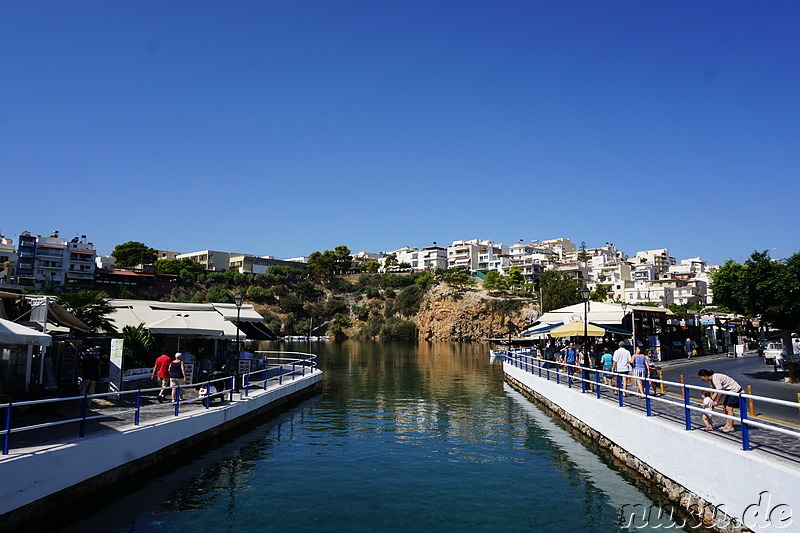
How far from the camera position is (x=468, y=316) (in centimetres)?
11200

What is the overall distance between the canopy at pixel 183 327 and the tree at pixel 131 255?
131 meters

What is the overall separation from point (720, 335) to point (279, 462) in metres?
50.3

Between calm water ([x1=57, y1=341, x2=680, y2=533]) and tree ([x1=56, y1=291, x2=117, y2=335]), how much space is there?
300 inches

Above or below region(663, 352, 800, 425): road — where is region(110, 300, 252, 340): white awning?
above

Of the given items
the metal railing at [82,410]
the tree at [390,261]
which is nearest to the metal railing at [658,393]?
the metal railing at [82,410]

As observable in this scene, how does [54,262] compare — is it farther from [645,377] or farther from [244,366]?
[645,377]

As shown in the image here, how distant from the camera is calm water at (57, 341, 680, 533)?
984cm

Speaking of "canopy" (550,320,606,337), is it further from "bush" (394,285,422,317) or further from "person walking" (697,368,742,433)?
"bush" (394,285,422,317)

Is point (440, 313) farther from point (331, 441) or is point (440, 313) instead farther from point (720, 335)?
point (331, 441)

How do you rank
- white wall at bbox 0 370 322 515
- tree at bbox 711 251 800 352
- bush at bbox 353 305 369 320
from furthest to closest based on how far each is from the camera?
bush at bbox 353 305 369 320 < tree at bbox 711 251 800 352 < white wall at bbox 0 370 322 515

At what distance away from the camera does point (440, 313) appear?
11469cm

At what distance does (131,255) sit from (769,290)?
473 ft

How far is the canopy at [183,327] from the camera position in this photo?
64.4 feet

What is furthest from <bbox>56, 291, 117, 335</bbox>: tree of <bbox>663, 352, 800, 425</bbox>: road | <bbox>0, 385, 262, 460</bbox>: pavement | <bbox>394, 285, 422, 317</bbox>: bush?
<bbox>394, 285, 422, 317</bbox>: bush
